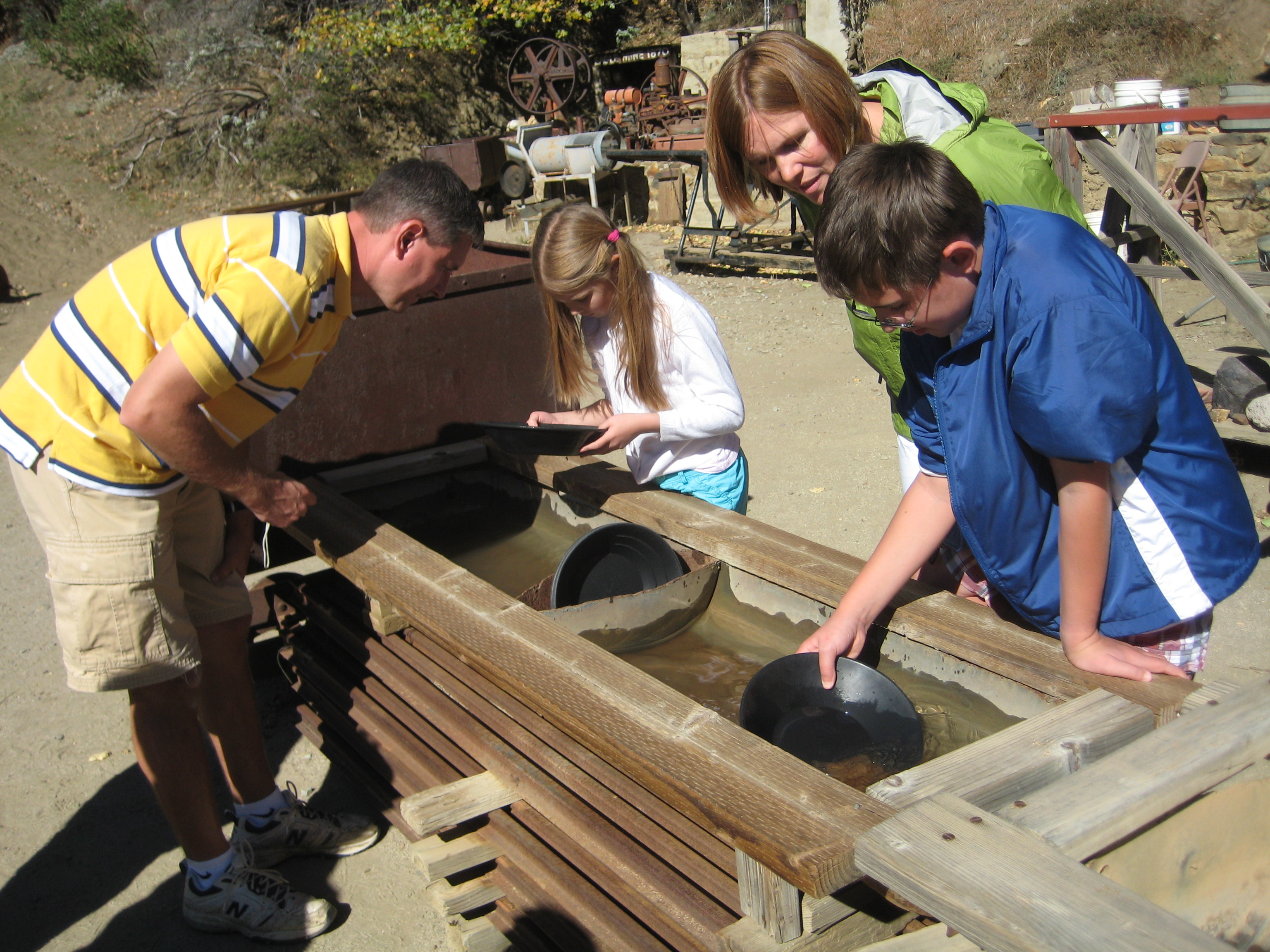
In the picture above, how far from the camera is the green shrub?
17.4 m

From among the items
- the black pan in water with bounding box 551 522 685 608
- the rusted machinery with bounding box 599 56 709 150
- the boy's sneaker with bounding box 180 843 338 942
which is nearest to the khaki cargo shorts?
the boy's sneaker with bounding box 180 843 338 942

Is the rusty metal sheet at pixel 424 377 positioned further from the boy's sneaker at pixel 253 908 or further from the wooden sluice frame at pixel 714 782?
the boy's sneaker at pixel 253 908

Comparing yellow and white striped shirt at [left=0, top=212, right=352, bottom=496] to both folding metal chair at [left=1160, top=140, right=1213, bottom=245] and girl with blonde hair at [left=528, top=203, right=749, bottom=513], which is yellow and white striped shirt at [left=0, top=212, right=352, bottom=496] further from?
folding metal chair at [left=1160, top=140, right=1213, bottom=245]

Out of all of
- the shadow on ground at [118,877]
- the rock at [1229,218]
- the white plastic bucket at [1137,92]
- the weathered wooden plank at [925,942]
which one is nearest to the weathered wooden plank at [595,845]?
the weathered wooden plank at [925,942]

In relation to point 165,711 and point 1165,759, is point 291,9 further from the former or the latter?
point 1165,759

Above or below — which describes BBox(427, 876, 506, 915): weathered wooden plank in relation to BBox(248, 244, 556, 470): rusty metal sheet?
below

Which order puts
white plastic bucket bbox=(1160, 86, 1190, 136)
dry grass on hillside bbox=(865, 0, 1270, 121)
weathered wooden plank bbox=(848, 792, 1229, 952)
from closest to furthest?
weathered wooden plank bbox=(848, 792, 1229, 952), white plastic bucket bbox=(1160, 86, 1190, 136), dry grass on hillside bbox=(865, 0, 1270, 121)

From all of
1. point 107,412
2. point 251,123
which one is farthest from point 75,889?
point 251,123

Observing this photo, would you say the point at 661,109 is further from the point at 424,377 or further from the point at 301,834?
the point at 301,834

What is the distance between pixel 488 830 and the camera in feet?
6.98

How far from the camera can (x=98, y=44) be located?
17.6 metres

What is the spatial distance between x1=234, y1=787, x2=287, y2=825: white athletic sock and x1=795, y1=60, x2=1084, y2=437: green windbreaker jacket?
2.00m

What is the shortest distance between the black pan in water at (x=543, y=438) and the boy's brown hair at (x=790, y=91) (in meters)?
0.89

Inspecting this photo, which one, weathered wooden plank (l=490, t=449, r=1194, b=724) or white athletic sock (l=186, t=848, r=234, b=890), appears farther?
white athletic sock (l=186, t=848, r=234, b=890)
